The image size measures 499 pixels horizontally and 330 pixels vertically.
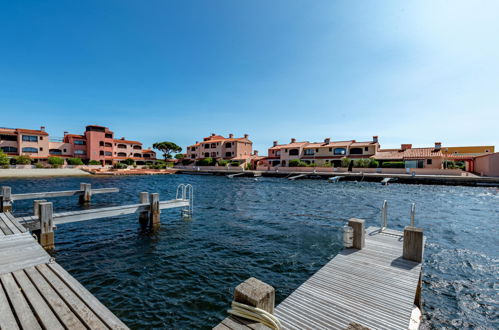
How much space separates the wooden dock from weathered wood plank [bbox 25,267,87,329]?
209 centimetres

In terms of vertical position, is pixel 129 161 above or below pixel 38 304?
above

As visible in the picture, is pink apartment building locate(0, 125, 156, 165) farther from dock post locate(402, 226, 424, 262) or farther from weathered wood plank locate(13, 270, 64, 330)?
dock post locate(402, 226, 424, 262)

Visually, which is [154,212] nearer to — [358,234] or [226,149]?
[358,234]

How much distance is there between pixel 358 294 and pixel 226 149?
77.9 metres

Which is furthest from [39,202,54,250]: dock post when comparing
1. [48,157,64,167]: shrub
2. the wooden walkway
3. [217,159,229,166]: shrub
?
[217,159,229,166]: shrub

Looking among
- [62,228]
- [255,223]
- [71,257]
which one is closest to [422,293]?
[255,223]

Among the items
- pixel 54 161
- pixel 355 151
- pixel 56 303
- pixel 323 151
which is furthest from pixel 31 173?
pixel 355 151

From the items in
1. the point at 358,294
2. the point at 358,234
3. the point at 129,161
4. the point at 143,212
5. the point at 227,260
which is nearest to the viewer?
the point at 358,294

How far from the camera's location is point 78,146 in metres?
75.1

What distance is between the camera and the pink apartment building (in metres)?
63.5

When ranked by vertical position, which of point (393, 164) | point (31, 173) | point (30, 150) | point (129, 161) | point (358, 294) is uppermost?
point (30, 150)

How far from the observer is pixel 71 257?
923cm

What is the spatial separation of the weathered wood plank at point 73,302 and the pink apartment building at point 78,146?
79205 mm

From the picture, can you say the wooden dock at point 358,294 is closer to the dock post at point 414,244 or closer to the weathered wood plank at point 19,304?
the dock post at point 414,244
